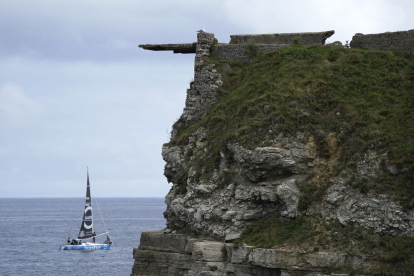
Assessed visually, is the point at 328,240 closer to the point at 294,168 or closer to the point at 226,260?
the point at 294,168

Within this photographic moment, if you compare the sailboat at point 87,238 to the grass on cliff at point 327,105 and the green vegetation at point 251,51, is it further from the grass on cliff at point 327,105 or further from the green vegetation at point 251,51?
the green vegetation at point 251,51

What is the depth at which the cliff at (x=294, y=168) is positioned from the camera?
96.2ft

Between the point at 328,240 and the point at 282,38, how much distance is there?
16499 mm

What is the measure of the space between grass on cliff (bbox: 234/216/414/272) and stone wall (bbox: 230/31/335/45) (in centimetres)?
1335

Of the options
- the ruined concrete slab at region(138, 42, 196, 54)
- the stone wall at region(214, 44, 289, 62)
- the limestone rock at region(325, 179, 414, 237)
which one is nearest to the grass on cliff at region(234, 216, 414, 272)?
the limestone rock at region(325, 179, 414, 237)

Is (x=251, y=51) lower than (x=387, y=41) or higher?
lower

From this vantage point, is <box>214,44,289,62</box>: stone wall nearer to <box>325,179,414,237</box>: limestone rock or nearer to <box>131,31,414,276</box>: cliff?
<box>131,31,414,276</box>: cliff

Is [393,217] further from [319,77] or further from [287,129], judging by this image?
[319,77]

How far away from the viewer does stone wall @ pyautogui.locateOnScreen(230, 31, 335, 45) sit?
134 feet

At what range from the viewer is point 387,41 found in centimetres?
3909

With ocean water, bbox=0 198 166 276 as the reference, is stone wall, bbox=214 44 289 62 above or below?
above

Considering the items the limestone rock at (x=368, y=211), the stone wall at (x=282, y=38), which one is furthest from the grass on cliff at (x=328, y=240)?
the stone wall at (x=282, y=38)

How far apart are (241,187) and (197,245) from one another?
3.52 m

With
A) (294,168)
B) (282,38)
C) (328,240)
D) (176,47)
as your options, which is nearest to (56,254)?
(176,47)
